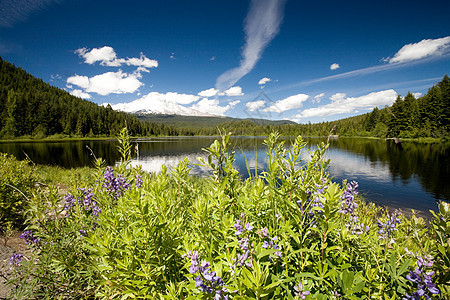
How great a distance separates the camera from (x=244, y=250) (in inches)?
64.2

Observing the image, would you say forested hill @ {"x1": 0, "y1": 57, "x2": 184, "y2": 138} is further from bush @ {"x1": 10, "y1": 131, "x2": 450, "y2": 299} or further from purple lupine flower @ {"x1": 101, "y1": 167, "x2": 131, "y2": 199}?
bush @ {"x1": 10, "y1": 131, "x2": 450, "y2": 299}

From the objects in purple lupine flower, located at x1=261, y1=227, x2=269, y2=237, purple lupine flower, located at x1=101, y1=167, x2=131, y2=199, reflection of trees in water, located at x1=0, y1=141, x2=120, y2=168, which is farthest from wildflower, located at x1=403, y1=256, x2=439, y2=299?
reflection of trees in water, located at x1=0, y1=141, x2=120, y2=168

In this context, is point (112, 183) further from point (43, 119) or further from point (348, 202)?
point (43, 119)

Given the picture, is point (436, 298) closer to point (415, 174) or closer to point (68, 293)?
point (68, 293)

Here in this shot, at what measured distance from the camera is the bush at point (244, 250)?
57.5 inches

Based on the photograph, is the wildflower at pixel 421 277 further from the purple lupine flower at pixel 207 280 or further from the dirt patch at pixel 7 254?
the dirt patch at pixel 7 254

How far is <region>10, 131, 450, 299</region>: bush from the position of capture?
1.46 m

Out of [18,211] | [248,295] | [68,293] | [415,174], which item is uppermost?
[248,295]

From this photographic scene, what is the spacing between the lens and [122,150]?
314 cm

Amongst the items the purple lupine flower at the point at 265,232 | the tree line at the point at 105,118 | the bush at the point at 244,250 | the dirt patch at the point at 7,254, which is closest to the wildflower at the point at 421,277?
the bush at the point at 244,250

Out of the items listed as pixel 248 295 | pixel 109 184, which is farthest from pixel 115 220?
pixel 109 184

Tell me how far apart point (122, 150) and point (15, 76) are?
245 metres

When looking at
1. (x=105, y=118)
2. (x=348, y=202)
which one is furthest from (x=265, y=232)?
(x=105, y=118)

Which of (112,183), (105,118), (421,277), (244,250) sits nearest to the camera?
(421,277)
